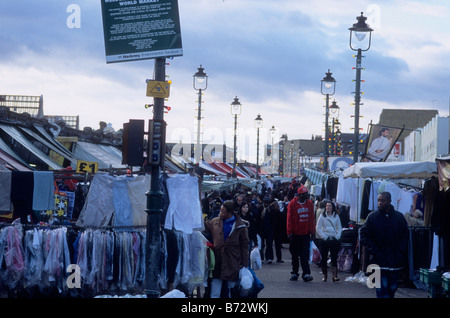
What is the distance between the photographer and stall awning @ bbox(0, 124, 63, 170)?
2014 cm

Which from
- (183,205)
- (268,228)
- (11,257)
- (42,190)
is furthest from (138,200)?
(268,228)

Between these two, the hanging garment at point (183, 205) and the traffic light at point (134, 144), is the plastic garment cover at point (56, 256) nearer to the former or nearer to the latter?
the hanging garment at point (183, 205)

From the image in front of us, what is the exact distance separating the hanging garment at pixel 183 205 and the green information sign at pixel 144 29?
269cm

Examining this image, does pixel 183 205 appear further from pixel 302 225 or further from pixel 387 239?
pixel 302 225

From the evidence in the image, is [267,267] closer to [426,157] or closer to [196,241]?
[196,241]

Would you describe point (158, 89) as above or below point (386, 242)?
above

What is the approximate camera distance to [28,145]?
67.9 feet

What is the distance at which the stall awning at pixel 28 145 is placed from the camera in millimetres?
20141

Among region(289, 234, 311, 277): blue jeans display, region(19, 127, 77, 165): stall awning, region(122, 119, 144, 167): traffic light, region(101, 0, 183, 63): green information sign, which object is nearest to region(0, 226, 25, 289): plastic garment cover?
region(122, 119, 144, 167): traffic light

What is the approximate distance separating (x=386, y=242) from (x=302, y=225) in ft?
15.2

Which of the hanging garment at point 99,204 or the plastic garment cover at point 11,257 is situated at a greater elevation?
the hanging garment at point 99,204

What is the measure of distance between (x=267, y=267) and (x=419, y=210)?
430 centimetres

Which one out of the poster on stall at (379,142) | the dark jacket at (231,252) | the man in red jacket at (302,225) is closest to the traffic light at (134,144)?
the dark jacket at (231,252)

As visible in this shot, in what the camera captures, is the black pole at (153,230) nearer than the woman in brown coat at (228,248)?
Yes
